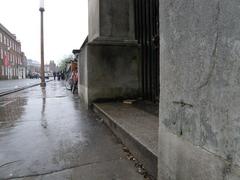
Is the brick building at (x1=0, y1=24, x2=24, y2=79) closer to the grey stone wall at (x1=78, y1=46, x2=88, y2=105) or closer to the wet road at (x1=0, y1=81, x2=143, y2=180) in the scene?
the grey stone wall at (x1=78, y1=46, x2=88, y2=105)

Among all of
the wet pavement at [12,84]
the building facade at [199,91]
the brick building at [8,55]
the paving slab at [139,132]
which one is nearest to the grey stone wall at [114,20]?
the paving slab at [139,132]

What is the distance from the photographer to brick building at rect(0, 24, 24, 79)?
52.2m

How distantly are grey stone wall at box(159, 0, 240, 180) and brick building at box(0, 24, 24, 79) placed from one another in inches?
2174

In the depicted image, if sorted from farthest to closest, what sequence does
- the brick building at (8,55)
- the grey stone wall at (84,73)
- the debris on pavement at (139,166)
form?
the brick building at (8,55) → the grey stone wall at (84,73) → the debris on pavement at (139,166)

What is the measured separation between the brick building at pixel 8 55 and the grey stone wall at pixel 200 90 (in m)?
55.2

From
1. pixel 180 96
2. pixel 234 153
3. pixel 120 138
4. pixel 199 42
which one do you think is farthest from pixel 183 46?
pixel 120 138

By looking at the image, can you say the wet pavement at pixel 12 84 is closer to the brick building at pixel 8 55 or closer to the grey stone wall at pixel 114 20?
the grey stone wall at pixel 114 20

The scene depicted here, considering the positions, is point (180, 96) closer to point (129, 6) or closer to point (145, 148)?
point (145, 148)

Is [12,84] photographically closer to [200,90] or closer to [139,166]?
[139,166]

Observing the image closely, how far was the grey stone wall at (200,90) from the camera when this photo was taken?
142 centimetres

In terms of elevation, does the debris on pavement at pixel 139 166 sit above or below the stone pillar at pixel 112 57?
below

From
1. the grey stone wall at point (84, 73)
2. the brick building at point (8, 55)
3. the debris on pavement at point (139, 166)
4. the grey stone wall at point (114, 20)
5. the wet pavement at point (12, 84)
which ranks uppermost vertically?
the brick building at point (8, 55)

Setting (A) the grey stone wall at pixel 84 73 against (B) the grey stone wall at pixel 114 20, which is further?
(A) the grey stone wall at pixel 84 73

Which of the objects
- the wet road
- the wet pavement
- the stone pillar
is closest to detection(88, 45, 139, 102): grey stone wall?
the stone pillar
